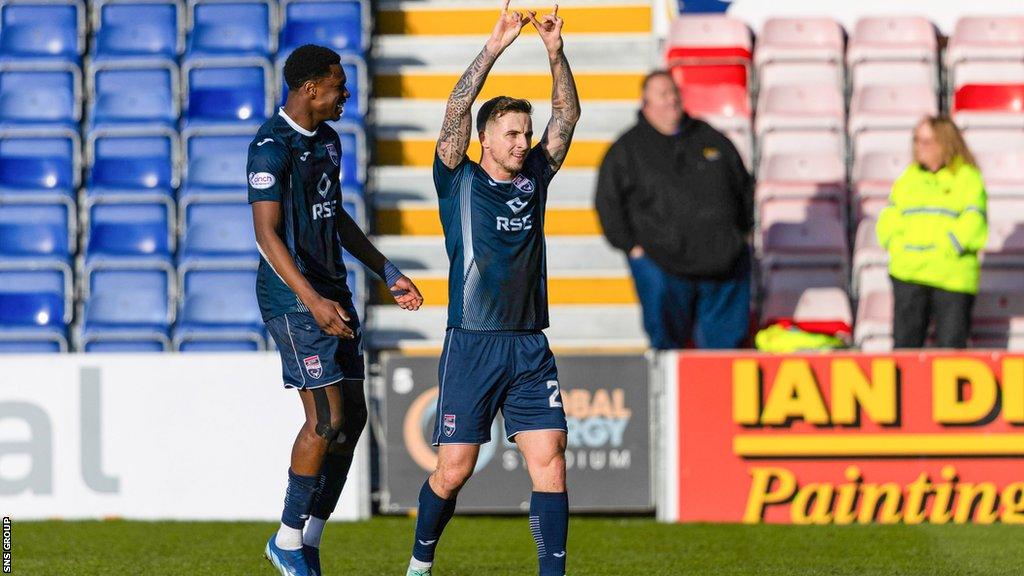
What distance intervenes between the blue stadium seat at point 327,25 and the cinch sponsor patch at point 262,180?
576 cm

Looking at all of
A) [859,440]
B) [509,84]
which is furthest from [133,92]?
[859,440]

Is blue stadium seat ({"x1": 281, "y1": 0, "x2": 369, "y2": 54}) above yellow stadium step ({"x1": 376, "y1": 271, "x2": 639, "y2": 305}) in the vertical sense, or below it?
above

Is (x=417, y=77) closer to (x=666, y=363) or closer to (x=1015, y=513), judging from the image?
(x=666, y=363)

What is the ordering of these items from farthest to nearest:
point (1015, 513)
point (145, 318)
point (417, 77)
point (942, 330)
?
point (417, 77), point (145, 318), point (942, 330), point (1015, 513)

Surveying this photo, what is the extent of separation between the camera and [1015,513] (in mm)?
8289

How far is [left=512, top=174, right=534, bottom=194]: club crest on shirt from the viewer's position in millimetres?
5543

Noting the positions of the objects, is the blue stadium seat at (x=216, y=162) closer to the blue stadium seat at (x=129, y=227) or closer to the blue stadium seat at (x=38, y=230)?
the blue stadium seat at (x=129, y=227)

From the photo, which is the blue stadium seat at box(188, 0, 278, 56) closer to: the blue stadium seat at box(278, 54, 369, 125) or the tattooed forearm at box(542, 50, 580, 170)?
the blue stadium seat at box(278, 54, 369, 125)

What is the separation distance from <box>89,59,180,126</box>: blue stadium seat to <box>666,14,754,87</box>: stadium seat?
3.49m

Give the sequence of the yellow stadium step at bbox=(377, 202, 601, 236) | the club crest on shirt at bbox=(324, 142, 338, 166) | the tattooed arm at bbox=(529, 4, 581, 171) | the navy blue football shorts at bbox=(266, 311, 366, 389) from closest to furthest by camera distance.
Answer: the tattooed arm at bbox=(529, 4, 581, 171) → the navy blue football shorts at bbox=(266, 311, 366, 389) → the club crest on shirt at bbox=(324, 142, 338, 166) → the yellow stadium step at bbox=(377, 202, 601, 236)

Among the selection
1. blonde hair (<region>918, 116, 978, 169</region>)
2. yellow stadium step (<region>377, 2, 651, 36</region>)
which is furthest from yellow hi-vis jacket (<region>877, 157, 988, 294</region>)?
yellow stadium step (<region>377, 2, 651, 36</region>)

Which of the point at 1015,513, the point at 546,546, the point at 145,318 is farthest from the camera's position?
the point at 145,318

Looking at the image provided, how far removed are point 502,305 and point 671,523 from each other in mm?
3113

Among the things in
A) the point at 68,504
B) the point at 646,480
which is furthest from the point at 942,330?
the point at 68,504
